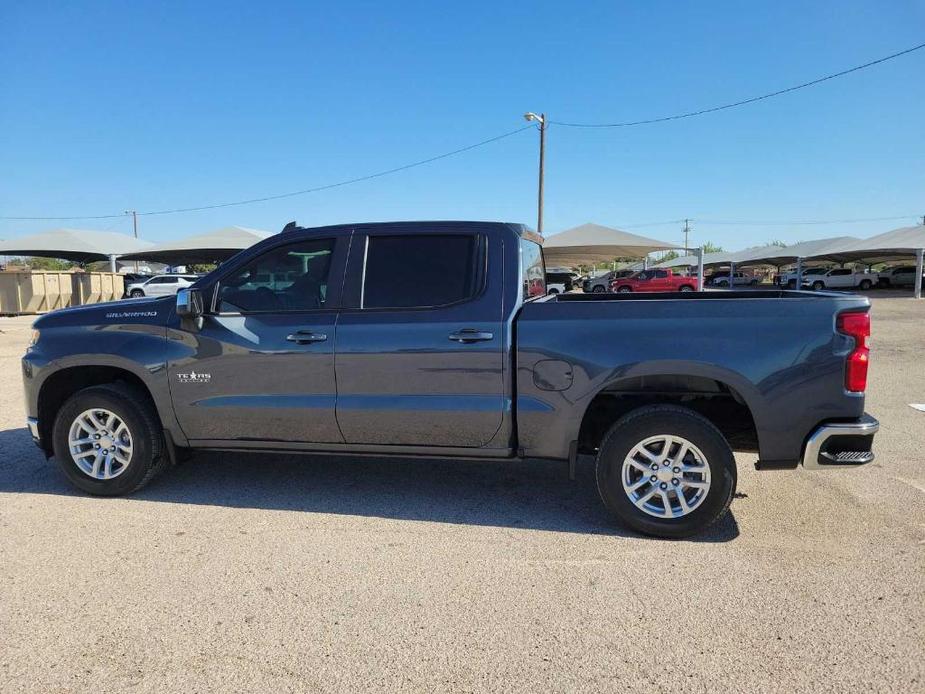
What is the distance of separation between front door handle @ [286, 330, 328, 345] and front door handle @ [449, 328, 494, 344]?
0.84 m

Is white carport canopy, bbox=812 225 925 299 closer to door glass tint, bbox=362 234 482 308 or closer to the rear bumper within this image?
the rear bumper

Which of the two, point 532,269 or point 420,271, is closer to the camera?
point 420,271

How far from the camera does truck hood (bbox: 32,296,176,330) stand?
14.1ft

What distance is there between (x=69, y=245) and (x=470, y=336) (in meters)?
34.6

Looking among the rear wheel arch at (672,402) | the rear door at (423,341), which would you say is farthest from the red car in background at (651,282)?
the rear door at (423,341)

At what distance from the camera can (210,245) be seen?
28.7 meters

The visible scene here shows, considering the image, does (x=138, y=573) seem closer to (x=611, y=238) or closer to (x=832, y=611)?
(x=832, y=611)

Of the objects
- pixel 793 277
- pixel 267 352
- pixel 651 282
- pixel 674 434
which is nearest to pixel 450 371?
pixel 267 352

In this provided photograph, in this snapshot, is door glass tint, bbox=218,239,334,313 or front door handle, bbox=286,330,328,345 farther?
door glass tint, bbox=218,239,334,313

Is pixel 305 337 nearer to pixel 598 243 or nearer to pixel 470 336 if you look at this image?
pixel 470 336

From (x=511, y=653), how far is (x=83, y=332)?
3.56m

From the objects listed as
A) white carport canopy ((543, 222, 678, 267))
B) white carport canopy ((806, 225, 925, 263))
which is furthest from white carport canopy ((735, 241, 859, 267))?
white carport canopy ((543, 222, 678, 267))

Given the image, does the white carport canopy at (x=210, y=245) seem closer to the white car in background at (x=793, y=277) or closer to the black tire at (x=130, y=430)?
the black tire at (x=130, y=430)

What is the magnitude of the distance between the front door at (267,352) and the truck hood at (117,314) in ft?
0.60
